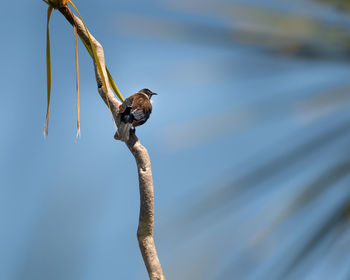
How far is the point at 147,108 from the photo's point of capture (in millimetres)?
3734

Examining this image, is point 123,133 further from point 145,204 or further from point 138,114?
point 138,114

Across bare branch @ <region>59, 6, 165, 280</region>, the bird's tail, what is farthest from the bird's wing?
bare branch @ <region>59, 6, 165, 280</region>

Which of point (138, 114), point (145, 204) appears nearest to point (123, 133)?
point (145, 204)

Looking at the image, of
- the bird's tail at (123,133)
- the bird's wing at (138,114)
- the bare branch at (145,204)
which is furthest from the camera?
the bird's wing at (138,114)

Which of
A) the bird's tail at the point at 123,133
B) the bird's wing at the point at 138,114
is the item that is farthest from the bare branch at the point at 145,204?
the bird's wing at the point at 138,114

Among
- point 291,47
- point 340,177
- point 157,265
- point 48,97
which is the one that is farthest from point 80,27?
point 340,177

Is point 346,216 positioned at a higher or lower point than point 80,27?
lower

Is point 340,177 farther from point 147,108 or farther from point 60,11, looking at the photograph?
point 147,108

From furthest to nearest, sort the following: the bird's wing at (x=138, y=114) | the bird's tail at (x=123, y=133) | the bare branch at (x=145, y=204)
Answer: the bird's wing at (x=138, y=114), the bird's tail at (x=123, y=133), the bare branch at (x=145, y=204)

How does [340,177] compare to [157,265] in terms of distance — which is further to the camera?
[157,265]

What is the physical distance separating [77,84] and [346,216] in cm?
127

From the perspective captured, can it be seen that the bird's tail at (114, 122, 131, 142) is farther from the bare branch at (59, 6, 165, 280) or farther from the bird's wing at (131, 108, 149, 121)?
the bird's wing at (131, 108, 149, 121)

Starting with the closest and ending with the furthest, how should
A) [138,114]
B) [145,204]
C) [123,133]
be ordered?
[145,204] → [123,133] → [138,114]

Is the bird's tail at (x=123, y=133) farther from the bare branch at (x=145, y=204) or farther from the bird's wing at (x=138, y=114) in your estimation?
the bird's wing at (x=138, y=114)
